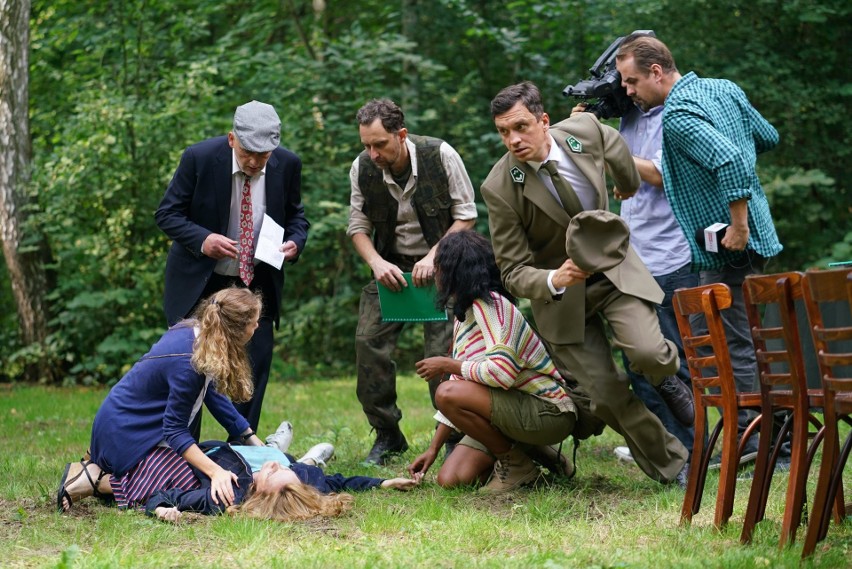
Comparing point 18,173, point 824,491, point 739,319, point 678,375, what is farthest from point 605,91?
point 18,173

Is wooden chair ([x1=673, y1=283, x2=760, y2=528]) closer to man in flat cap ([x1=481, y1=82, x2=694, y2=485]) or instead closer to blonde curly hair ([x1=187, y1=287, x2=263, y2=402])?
man in flat cap ([x1=481, y1=82, x2=694, y2=485])

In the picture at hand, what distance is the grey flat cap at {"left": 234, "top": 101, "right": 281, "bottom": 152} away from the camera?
19.1ft

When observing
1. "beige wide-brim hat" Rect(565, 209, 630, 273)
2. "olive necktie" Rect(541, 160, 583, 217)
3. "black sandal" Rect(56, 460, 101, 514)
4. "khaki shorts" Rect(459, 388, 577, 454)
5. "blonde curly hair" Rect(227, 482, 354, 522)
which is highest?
"olive necktie" Rect(541, 160, 583, 217)

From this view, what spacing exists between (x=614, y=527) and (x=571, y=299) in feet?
4.07

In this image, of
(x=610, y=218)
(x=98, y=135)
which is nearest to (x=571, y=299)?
(x=610, y=218)

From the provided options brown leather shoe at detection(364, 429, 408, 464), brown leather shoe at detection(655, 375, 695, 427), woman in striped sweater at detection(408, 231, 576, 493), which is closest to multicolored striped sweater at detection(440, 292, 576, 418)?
woman in striped sweater at detection(408, 231, 576, 493)

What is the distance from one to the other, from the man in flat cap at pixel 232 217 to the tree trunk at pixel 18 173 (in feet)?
20.1

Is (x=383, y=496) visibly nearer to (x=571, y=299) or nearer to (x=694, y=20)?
(x=571, y=299)

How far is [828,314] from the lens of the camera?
15.6 ft

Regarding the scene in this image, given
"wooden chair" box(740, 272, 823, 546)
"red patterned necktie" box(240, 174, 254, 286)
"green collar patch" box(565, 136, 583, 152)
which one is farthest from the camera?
"red patterned necktie" box(240, 174, 254, 286)

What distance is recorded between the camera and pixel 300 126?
12.4 m

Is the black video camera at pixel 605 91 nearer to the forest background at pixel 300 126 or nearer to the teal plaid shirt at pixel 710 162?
the teal plaid shirt at pixel 710 162

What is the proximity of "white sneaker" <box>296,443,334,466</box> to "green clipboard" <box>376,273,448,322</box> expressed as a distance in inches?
32.4

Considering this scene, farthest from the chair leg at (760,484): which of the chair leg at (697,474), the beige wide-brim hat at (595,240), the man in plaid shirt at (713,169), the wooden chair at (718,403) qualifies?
the man in plaid shirt at (713,169)
